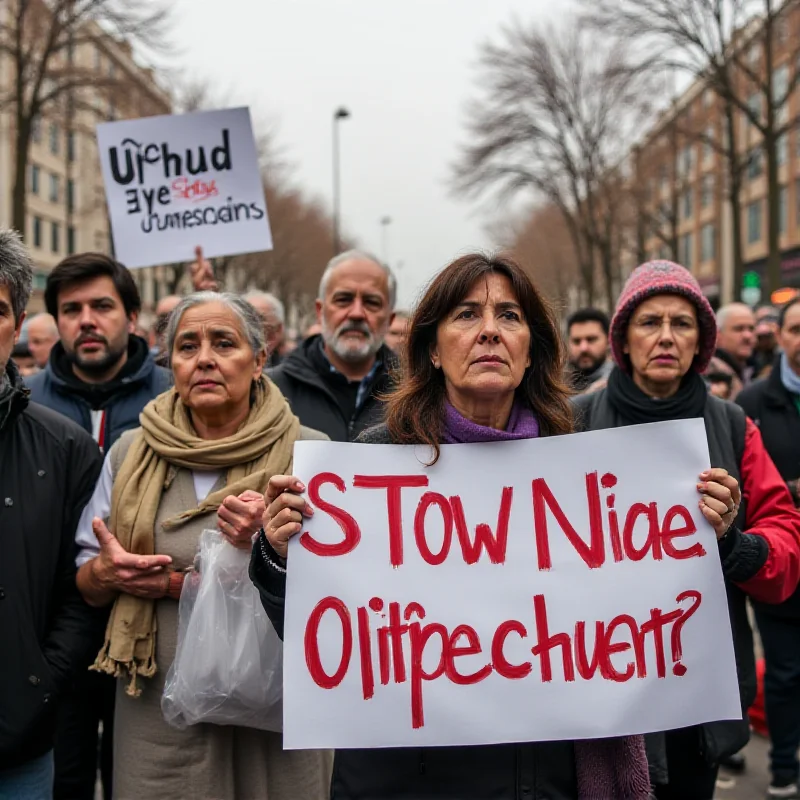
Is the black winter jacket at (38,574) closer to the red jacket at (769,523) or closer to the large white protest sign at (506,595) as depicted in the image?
the large white protest sign at (506,595)

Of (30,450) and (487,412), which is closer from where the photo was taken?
(487,412)

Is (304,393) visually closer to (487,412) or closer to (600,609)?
(487,412)

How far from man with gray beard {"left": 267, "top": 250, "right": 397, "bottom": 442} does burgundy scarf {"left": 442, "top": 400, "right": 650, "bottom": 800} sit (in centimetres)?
172

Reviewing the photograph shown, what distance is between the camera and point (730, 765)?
13.5 feet

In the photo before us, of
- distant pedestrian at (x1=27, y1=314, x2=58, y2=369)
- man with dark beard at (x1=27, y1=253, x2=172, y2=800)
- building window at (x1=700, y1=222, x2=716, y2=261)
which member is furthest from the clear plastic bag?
building window at (x1=700, y1=222, x2=716, y2=261)

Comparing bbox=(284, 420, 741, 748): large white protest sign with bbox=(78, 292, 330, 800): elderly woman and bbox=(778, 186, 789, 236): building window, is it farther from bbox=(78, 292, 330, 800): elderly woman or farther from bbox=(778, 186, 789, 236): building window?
bbox=(778, 186, 789, 236): building window

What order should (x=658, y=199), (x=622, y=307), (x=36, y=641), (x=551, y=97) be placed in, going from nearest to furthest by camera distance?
1. (x=36, y=641)
2. (x=622, y=307)
3. (x=551, y=97)
4. (x=658, y=199)

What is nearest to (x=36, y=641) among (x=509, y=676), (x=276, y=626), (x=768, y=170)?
(x=276, y=626)

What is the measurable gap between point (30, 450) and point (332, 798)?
1175 millimetres

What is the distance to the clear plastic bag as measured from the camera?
87.0 inches

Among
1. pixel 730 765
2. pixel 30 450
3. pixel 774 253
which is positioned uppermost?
pixel 774 253

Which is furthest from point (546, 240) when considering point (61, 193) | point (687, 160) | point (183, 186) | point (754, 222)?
point (183, 186)

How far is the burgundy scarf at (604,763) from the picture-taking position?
6.16 feet

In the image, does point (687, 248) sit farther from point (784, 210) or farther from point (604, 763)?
point (604, 763)
